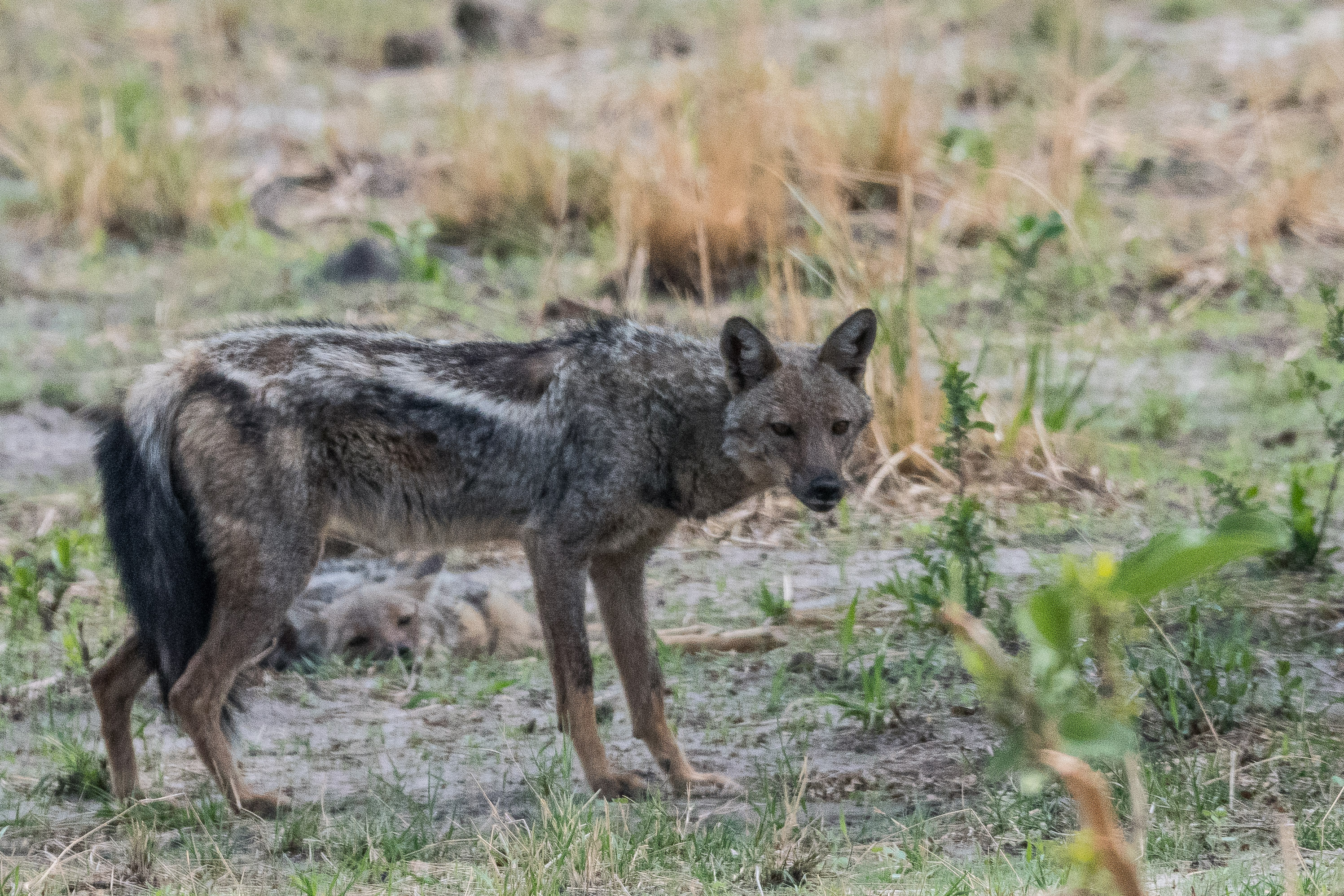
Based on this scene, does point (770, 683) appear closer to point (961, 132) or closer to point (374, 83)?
point (961, 132)

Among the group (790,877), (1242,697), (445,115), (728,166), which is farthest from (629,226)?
(790,877)

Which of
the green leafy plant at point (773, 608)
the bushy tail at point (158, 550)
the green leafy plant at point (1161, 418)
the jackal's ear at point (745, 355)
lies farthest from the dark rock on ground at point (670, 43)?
the bushy tail at point (158, 550)

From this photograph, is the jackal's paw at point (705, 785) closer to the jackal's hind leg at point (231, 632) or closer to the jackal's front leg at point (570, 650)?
the jackal's front leg at point (570, 650)

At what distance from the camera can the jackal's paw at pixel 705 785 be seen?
4.41 metres

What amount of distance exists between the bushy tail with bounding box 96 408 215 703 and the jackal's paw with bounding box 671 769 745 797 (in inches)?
61.4

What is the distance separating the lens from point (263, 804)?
427 centimetres

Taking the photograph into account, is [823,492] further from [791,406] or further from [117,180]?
[117,180]

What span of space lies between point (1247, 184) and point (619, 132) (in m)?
5.30

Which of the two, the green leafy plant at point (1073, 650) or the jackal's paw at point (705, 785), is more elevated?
the green leafy plant at point (1073, 650)

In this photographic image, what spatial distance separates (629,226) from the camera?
379 inches

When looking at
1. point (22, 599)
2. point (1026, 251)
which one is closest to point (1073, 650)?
point (22, 599)

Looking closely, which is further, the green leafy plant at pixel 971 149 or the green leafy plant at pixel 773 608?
the green leafy plant at pixel 971 149

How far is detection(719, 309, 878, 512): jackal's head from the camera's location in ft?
14.8

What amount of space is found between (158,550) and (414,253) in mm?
6058
